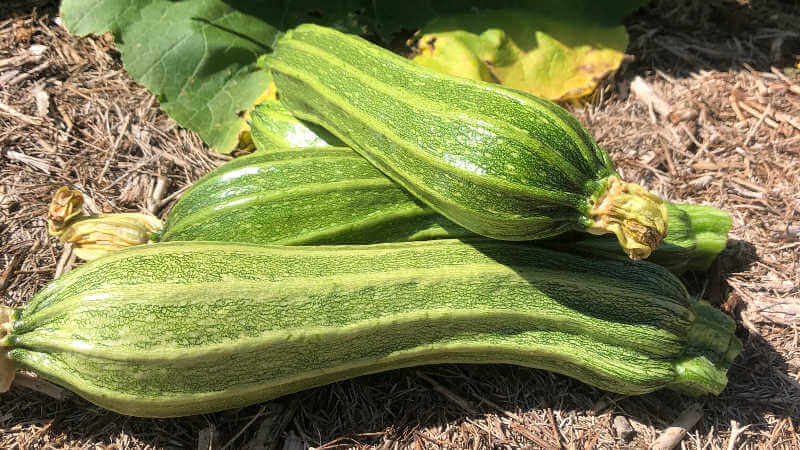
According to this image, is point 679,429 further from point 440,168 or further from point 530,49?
point 530,49

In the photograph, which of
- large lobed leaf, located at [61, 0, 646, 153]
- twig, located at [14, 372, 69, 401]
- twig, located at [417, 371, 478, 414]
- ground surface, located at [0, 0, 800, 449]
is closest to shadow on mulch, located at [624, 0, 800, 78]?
ground surface, located at [0, 0, 800, 449]

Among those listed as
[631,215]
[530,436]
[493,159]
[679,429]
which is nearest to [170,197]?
[493,159]

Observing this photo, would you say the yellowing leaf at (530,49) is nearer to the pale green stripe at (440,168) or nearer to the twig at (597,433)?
the pale green stripe at (440,168)

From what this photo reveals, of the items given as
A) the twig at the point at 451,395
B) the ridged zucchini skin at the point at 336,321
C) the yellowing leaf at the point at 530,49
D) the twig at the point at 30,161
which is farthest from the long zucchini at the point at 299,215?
the yellowing leaf at the point at 530,49

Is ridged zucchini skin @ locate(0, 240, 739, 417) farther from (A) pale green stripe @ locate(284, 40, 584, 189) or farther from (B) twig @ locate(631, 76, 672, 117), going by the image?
(B) twig @ locate(631, 76, 672, 117)

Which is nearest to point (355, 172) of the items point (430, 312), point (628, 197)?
point (430, 312)
